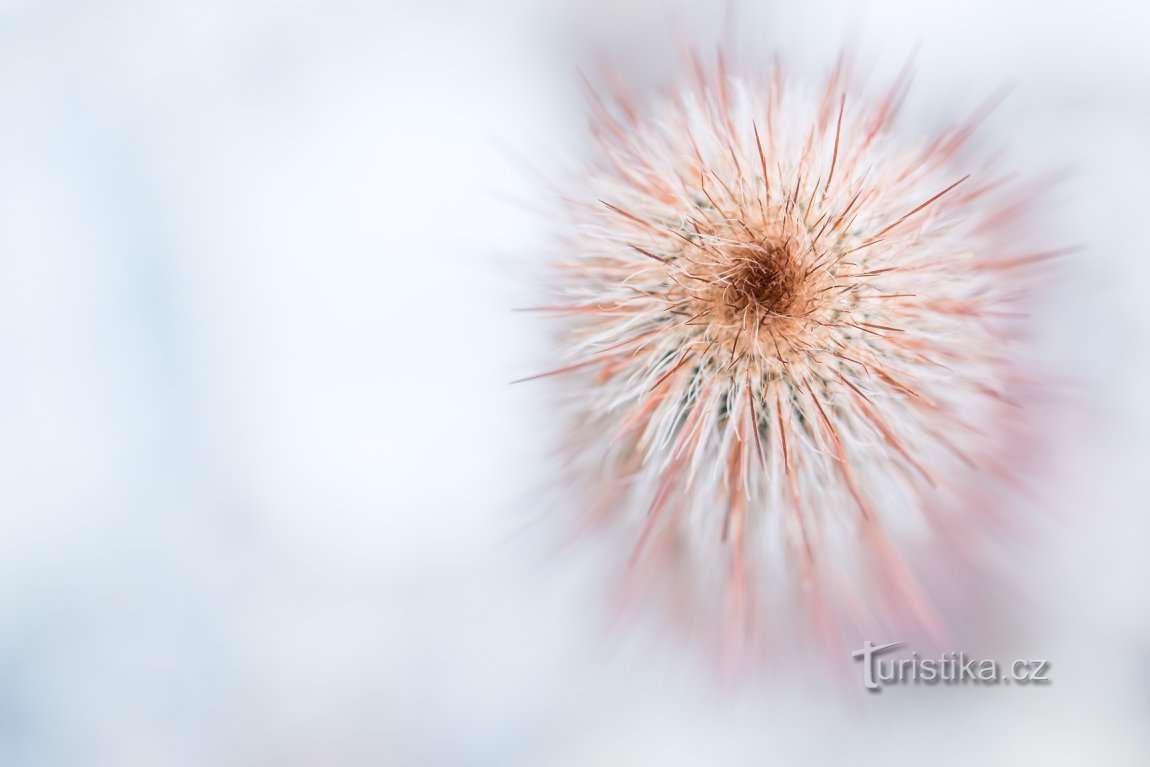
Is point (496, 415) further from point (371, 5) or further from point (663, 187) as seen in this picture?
point (371, 5)

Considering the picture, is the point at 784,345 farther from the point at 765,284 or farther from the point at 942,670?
the point at 942,670

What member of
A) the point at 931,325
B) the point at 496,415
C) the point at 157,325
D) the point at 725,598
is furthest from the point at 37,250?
the point at 931,325

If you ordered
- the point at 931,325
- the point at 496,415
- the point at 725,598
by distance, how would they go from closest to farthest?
1. the point at 931,325
2. the point at 725,598
3. the point at 496,415

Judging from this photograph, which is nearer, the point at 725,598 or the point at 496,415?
the point at 725,598

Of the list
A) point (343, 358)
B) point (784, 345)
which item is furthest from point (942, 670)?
point (343, 358)

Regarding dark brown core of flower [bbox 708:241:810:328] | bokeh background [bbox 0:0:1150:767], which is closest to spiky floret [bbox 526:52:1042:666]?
dark brown core of flower [bbox 708:241:810:328]

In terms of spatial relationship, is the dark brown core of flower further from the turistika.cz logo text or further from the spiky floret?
the turistika.cz logo text
